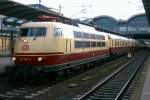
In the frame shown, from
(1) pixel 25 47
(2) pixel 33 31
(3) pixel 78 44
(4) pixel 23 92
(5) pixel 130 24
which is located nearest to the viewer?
(4) pixel 23 92

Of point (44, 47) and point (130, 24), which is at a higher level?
point (130, 24)

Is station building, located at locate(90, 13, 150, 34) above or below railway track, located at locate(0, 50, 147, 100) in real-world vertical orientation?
above

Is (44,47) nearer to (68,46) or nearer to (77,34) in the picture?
(68,46)

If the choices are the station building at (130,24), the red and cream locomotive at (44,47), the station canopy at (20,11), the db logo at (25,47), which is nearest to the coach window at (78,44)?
the red and cream locomotive at (44,47)

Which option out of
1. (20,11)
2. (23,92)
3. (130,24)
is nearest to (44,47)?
(23,92)

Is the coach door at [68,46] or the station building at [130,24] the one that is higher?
the station building at [130,24]

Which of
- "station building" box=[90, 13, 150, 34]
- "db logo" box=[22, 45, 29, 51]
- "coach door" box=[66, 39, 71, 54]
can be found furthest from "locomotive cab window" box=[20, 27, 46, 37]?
"station building" box=[90, 13, 150, 34]

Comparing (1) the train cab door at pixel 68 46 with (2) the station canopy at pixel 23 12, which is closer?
(1) the train cab door at pixel 68 46

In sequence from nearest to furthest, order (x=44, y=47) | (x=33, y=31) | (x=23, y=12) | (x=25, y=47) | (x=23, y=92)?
1. (x=23, y=92)
2. (x=44, y=47)
3. (x=25, y=47)
4. (x=33, y=31)
5. (x=23, y=12)

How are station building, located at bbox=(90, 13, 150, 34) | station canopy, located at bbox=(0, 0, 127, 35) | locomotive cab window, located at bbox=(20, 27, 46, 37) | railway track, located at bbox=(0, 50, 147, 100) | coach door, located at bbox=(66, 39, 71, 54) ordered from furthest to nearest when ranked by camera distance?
station building, located at bbox=(90, 13, 150, 34) < station canopy, located at bbox=(0, 0, 127, 35) < coach door, located at bbox=(66, 39, 71, 54) < locomotive cab window, located at bbox=(20, 27, 46, 37) < railway track, located at bbox=(0, 50, 147, 100)

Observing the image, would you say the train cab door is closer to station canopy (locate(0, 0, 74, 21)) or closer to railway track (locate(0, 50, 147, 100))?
station canopy (locate(0, 0, 74, 21))

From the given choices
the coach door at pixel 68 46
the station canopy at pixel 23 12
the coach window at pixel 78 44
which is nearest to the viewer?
the coach door at pixel 68 46

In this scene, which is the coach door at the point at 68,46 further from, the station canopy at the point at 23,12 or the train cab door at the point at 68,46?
the station canopy at the point at 23,12

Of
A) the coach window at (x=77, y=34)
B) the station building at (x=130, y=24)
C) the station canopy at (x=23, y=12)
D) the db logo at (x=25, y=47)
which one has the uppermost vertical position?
the station building at (x=130, y=24)
